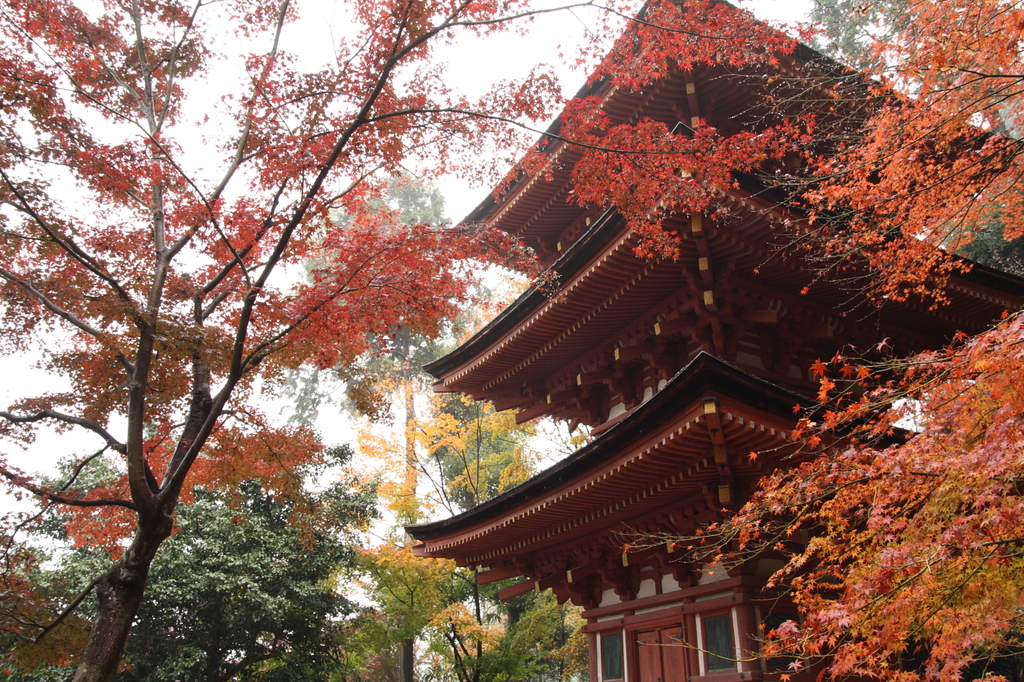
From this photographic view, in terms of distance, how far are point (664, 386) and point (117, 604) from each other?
488 cm

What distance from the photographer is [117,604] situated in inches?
206

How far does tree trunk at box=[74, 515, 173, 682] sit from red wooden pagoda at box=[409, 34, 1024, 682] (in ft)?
11.9

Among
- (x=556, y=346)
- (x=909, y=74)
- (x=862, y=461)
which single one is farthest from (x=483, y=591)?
(x=909, y=74)

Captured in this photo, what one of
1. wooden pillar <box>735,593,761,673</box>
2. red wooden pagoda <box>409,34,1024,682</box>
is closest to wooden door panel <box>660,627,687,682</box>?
red wooden pagoda <box>409,34,1024,682</box>

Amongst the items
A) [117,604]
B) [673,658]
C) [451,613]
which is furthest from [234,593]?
[673,658]

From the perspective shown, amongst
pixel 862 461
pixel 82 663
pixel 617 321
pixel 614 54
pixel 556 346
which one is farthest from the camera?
pixel 556 346

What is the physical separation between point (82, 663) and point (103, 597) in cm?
48

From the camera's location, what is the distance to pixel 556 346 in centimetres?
849

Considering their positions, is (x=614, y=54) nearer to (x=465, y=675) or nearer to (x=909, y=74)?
(x=909, y=74)

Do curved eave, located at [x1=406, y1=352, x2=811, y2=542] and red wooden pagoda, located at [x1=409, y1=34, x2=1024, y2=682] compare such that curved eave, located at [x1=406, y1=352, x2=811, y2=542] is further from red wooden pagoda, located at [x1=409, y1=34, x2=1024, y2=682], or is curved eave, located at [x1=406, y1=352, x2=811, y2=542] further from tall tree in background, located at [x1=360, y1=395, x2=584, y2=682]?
tall tree in background, located at [x1=360, y1=395, x2=584, y2=682]

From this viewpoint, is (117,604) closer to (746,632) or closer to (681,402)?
(681,402)

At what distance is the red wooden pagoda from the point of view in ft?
18.3

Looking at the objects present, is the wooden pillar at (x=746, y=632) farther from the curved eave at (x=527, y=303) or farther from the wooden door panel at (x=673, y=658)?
the curved eave at (x=527, y=303)

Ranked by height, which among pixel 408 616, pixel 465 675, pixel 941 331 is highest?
pixel 941 331
